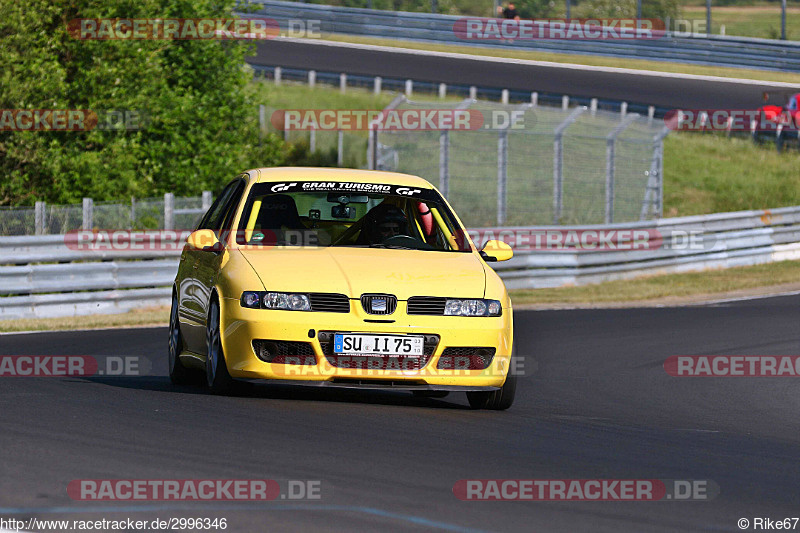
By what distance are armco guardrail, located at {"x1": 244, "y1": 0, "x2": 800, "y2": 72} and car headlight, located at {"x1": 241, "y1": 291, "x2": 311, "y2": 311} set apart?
113 feet

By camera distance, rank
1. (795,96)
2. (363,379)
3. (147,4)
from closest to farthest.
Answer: (363,379), (147,4), (795,96)

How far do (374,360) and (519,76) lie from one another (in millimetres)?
36670

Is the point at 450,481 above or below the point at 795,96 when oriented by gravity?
above

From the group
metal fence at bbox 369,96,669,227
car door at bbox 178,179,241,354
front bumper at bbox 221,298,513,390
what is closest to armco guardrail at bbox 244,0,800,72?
metal fence at bbox 369,96,669,227

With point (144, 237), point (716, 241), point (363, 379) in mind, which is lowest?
point (716, 241)

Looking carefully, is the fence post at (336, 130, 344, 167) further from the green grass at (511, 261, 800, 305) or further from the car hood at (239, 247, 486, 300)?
the car hood at (239, 247, 486, 300)

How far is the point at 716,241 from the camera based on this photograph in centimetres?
2711

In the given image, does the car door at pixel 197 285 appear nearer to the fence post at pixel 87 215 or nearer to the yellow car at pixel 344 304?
the yellow car at pixel 344 304

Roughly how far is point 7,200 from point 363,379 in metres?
17.7

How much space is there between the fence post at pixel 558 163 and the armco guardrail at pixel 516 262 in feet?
3.99

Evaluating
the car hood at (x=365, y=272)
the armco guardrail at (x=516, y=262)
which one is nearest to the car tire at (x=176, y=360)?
the car hood at (x=365, y=272)

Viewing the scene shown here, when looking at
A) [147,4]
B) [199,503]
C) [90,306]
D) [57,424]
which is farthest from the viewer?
[147,4]

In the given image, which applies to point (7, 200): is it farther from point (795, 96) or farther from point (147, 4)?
point (795, 96)

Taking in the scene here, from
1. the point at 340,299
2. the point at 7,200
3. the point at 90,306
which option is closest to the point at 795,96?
the point at 7,200
